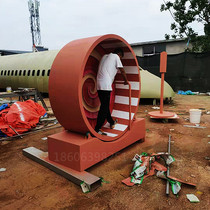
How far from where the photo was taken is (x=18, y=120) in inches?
211

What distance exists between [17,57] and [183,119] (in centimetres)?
1224

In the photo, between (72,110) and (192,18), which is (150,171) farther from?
(192,18)

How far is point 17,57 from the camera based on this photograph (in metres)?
14.4

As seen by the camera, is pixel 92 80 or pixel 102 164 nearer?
pixel 102 164

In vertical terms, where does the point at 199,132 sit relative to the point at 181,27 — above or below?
below

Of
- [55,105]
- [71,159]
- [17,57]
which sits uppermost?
[17,57]

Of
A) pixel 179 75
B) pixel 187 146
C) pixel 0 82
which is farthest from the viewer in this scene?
pixel 0 82

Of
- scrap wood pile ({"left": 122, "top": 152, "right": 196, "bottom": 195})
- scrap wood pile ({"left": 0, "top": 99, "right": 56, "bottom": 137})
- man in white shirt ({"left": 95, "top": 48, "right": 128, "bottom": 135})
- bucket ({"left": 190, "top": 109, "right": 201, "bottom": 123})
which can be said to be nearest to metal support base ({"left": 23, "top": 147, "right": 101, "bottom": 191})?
scrap wood pile ({"left": 122, "top": 152, "right": 196, "bottom": 195})

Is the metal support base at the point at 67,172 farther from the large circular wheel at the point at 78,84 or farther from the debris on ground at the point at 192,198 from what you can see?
the debris on ground at the point at 192,198

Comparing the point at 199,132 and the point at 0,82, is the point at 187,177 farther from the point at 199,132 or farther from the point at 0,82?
the point at 0,82

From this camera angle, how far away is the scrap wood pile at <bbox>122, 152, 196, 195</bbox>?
2.75 meters

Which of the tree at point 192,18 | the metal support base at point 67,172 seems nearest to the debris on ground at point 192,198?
the metal support base at point 67,172

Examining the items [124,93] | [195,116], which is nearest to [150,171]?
[124,93]

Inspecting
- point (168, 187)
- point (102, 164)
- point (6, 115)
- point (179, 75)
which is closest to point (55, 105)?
point (102, 164)
